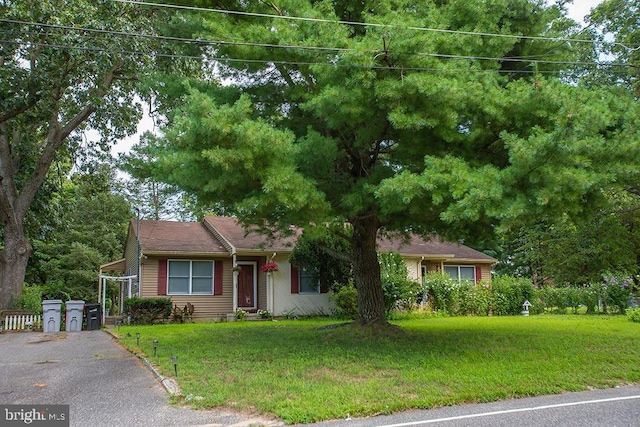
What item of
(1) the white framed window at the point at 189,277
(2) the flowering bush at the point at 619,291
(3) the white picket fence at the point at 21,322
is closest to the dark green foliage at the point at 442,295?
(2) the flowering bush at the point at 619,291

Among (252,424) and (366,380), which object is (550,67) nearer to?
(366,380)

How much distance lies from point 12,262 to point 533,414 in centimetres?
1817

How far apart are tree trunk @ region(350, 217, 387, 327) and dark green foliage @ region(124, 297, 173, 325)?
28.8ft

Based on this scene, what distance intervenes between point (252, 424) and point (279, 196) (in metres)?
3.21

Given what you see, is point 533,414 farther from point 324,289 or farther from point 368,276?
point 324,289

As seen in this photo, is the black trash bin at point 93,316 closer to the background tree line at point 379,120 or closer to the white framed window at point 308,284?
the white framed window at point 308,284

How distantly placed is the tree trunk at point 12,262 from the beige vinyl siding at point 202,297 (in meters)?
4.31

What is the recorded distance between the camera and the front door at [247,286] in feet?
65.6

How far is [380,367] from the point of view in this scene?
825 centimetres

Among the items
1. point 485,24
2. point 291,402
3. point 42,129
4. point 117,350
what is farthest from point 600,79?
point 42,129

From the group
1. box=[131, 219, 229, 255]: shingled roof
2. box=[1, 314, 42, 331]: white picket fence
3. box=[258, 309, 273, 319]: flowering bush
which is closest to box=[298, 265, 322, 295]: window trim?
box=[258, 309, 273, 319]: flowering bush

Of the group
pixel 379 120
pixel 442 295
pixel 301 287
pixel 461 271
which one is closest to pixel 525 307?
pixel 442 295

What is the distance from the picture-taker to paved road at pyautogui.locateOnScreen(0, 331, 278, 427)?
19.1 feet

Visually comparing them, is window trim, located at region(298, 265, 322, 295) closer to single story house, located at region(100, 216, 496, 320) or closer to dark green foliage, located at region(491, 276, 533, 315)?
single story house, located at region(100, 216, 496, 320)
